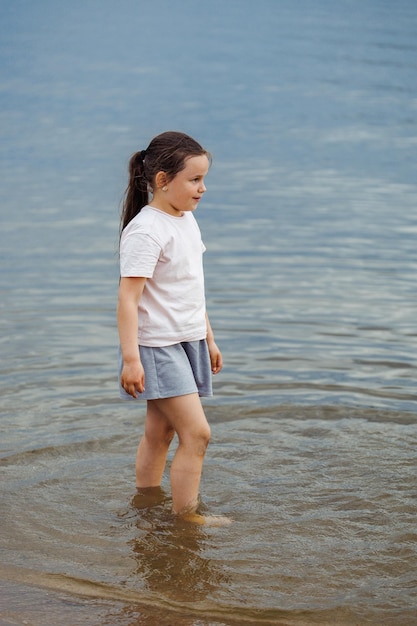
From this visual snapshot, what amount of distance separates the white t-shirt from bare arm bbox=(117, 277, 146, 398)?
0.21 ft

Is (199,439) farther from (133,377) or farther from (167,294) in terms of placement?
(167,294)

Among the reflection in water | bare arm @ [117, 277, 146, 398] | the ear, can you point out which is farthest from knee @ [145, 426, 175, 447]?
the ear

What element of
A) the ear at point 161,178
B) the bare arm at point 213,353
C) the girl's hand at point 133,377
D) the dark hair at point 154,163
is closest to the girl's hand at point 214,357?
the bare arm at point 213,353

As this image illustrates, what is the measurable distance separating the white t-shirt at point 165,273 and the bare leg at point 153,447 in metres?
0.39

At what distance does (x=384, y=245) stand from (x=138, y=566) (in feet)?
24.9

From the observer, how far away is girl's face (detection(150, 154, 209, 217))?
4691mm

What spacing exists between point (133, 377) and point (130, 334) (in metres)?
0.18

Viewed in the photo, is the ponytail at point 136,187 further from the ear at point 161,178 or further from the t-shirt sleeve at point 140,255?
the t-shirt sleeve at point 140,255

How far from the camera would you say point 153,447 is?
5.08 meters

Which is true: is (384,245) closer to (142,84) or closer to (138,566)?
(138,566)

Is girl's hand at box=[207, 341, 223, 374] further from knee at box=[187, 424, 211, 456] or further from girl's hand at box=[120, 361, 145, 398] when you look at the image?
girl's hand at box=[120, 361, 145, 398]

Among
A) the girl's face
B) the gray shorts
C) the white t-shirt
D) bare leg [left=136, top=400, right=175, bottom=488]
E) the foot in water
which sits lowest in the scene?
the foot in water

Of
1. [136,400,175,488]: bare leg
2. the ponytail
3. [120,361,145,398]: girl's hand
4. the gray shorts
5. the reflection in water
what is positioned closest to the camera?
the reflection in water

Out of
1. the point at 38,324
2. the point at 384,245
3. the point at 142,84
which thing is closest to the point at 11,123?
the point at 142,84
